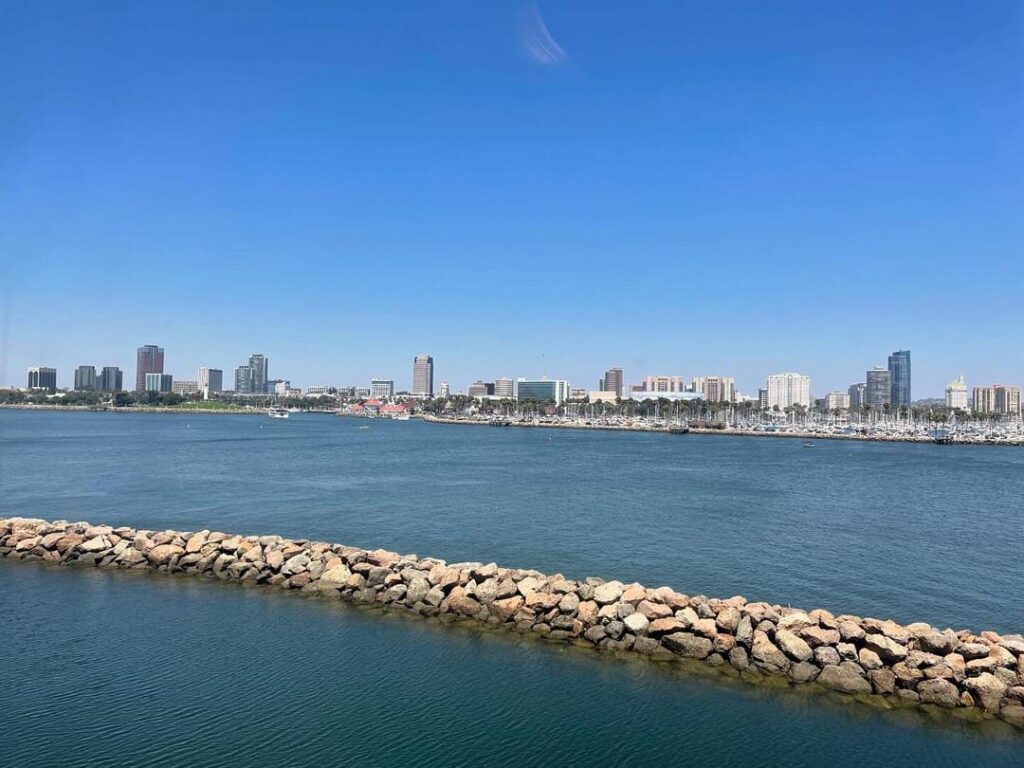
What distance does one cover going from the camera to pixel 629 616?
11.4 meters

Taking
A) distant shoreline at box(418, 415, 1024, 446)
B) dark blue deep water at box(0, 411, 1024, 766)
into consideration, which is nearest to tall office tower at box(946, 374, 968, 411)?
distant shoreline at box(418, 415, 1024, 446)

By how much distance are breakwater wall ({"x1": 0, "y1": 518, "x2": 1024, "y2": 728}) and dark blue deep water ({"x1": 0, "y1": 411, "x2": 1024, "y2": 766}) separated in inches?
22.4

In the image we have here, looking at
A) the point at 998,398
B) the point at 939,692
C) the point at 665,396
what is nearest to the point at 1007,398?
the point at 998,398

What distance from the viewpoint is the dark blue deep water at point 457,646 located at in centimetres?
805

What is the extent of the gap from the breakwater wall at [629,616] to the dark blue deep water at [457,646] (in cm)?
57

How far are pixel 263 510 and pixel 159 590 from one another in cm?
1075

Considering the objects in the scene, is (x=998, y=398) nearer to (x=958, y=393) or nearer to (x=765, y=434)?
(x=958, y=393)

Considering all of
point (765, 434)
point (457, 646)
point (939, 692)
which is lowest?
point (765, 434)

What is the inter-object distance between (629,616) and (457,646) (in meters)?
2.85

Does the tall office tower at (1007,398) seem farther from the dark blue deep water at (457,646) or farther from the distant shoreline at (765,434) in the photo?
the dark blue deep water at (457,646)

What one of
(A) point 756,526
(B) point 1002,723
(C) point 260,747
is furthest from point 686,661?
(A) point 756,526

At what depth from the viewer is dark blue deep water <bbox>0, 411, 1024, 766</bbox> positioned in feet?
26.4

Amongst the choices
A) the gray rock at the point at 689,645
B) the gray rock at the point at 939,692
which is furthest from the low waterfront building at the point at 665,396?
the gray rock at the point at 939,692

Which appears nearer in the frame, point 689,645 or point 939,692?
point 939,692
